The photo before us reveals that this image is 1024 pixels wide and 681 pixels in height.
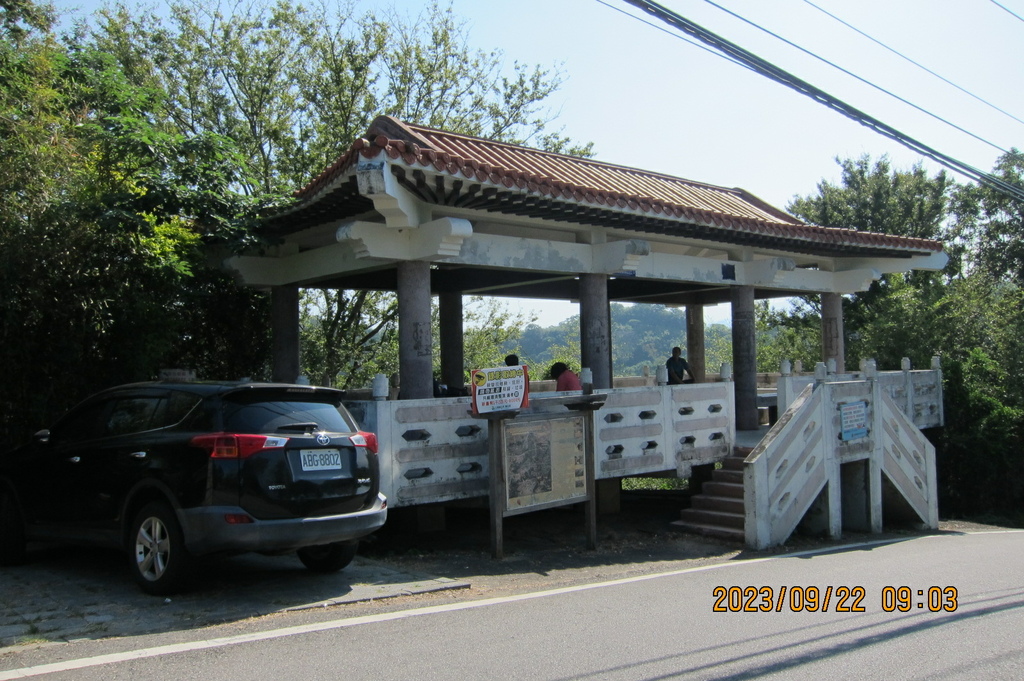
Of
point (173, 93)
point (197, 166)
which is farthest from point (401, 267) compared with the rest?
point (173, 93)

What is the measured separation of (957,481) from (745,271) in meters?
7.42

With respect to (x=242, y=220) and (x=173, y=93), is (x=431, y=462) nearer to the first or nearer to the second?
(x=242, y=220)

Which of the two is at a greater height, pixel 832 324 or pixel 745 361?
pixel 832 324

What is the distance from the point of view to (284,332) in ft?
40.3

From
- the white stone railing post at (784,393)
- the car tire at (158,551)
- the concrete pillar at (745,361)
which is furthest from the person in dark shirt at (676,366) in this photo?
the car tire at (158,551)

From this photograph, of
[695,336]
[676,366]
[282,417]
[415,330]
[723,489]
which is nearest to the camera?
[282,417]

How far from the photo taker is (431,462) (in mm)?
8484

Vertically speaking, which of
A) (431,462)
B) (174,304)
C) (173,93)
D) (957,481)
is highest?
(173,93)

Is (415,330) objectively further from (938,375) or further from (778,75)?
(938,375)

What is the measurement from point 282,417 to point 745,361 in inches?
395

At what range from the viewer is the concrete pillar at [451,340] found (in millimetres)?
14312

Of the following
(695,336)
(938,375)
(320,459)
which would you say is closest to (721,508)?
(320,459)

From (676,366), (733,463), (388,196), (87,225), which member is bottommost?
(733,463)

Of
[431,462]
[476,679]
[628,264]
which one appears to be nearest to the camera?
[476,679]
